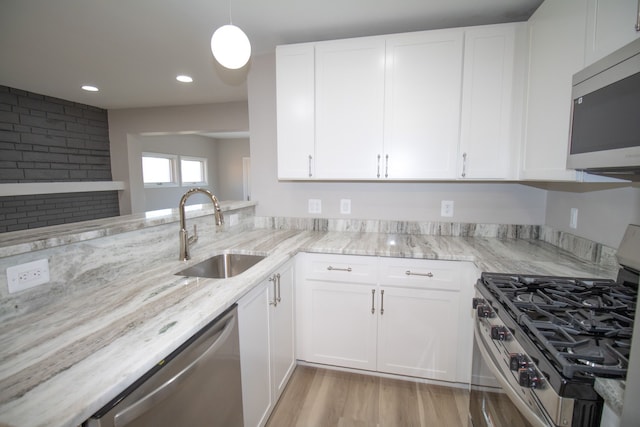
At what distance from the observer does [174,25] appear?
2121 millimetres

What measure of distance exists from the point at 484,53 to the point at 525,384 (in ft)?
6.33

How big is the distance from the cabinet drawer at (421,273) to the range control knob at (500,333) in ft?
2.43

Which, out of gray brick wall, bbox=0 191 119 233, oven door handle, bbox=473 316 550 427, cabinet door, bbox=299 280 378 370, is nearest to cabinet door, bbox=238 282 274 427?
cabinet door, bbox=299 280 378 370

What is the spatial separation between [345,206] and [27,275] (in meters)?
1.96

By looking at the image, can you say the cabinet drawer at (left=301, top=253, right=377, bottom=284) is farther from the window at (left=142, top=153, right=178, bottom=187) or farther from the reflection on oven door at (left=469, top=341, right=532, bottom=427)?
the window at (left=142, top=153, right=178, bottom=187)

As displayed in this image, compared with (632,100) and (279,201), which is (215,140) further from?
(632,100)

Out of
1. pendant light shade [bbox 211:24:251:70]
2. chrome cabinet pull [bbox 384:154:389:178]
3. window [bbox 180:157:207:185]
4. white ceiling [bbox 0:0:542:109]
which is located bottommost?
chrome cabinet pull [bbox 384:154:389:178]

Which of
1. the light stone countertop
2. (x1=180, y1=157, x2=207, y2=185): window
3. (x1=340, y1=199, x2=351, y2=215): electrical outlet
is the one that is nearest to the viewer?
the light stone countertop

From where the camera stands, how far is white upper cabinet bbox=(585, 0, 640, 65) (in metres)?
1.05

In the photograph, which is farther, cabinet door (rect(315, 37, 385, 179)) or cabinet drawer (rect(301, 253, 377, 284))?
cabinet door (rect(315, 37, 385, 179))

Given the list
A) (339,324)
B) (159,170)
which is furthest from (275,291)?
(159,170)

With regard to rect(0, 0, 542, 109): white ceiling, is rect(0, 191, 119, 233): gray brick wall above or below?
below

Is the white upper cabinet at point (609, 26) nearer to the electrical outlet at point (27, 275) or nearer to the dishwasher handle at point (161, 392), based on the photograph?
the dishwasher handle at point (161, 392)

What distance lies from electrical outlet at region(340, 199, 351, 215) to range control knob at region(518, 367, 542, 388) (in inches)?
69.7
